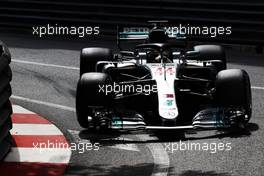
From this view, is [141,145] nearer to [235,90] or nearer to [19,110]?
[235,90]

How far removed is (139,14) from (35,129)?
8.49 metres

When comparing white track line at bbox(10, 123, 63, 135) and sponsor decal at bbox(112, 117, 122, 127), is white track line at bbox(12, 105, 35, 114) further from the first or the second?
sponsor decal at bbox(112, 117, 122, 127)

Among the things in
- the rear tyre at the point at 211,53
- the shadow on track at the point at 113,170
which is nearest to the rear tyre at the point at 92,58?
the rear tyre at the point at 211,53

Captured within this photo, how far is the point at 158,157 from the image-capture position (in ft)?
24.5

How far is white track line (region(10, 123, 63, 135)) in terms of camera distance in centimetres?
857

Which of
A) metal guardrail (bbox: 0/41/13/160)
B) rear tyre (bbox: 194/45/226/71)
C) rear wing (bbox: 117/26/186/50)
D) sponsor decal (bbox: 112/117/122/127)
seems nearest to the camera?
metal guardrail (bbox: 0/41/13/160)

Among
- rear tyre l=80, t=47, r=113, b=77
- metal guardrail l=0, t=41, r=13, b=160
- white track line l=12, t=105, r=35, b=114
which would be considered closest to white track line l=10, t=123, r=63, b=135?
white track line l=12, t=105, r=35, b=114

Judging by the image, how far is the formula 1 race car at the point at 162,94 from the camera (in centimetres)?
823

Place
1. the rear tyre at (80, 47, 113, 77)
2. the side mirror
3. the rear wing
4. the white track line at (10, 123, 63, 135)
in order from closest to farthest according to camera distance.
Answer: the white track line at (10, 123, 63, 135), the side mirror, the rear tyre at (80, 47, 113, 77), the rear wing

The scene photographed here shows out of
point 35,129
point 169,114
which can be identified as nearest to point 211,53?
point 169,114

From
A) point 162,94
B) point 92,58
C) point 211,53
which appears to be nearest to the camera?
point 162,94

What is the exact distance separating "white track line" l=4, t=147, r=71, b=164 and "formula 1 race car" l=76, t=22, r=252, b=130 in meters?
0.76

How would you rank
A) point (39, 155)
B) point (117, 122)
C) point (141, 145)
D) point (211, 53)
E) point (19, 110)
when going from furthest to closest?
point (211, 53) → point (19, 110) → point (117, 122) → point (141, 145) → point (39, 155)

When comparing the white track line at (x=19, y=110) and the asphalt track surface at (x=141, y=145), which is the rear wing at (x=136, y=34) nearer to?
the asphalt track surface at (x=141, y=145)
